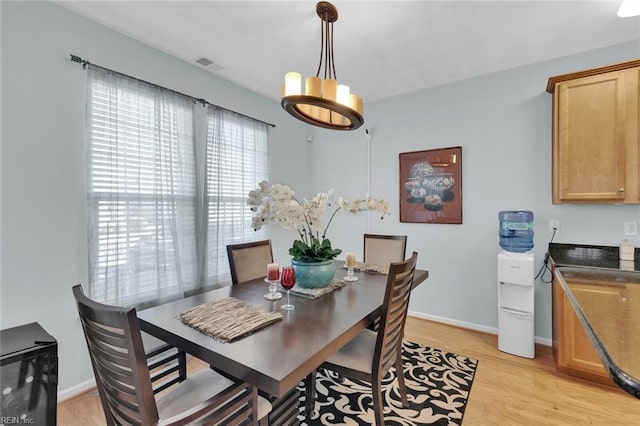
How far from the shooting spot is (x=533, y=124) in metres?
2.84

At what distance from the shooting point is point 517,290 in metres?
2.63

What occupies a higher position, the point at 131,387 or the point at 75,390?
the point at 131,387

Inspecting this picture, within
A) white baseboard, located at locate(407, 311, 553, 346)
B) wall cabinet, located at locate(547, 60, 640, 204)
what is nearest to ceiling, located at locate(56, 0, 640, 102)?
wall cabinet, located at locate(547, 60, 640, 204)

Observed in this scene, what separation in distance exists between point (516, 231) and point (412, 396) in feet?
5.94

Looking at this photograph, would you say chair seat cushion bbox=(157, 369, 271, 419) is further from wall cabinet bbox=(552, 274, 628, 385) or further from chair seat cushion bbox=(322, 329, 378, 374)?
wall cabinet bbox=(552, 274, 628, 385)

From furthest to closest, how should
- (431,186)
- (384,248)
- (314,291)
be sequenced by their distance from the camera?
(431,186)
(384,248)
(314,291)

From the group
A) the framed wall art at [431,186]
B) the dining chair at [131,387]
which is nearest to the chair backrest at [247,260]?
the dining chair at [131,387]

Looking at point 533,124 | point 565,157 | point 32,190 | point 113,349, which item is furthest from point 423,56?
point 32,190

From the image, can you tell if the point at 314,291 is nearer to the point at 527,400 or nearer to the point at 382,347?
the point at 382,347

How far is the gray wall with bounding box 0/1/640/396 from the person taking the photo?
1874mm

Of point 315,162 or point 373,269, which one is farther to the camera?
point 315,162

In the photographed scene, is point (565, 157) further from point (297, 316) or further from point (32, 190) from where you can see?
point (32, 190)

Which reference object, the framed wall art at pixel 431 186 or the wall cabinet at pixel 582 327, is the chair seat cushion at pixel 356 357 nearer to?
the wall cabinet at pixel 582 327

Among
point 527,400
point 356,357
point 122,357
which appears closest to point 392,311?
point 356,357
